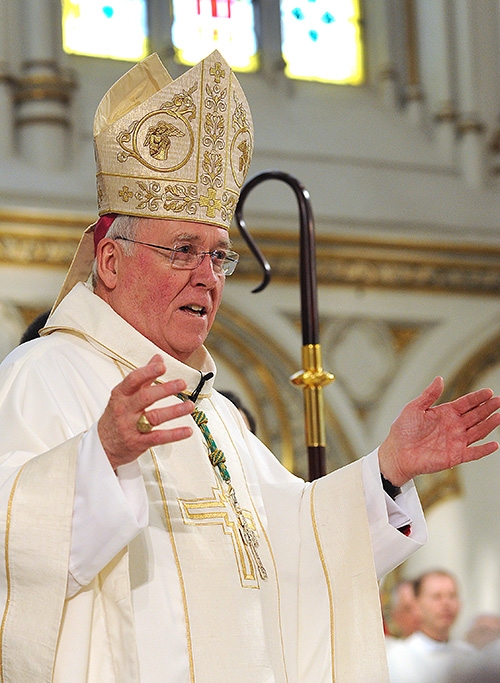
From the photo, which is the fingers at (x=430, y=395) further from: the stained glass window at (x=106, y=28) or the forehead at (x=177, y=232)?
the stained glass window at (x=106, y=28)

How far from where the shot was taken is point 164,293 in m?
3.22

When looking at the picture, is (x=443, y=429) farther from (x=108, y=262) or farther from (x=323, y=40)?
(x=323, y=40)

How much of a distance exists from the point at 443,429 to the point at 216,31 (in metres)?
6.36

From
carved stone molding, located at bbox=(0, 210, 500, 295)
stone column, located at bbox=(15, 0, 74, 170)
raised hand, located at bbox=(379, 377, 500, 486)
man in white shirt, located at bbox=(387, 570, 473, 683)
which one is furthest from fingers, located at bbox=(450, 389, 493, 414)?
stone column, located at bbox=(15, 0, 74, 170)

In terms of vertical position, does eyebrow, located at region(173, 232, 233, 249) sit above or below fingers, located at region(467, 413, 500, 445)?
above

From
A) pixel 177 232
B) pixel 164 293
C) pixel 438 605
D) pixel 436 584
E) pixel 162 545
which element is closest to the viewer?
pixel 162 545

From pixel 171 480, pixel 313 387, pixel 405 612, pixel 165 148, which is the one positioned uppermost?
pixel 165 148

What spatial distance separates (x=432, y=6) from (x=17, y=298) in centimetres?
382

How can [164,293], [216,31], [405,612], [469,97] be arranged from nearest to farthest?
[164,293]
[405,612]
[216,31]
[469,97]

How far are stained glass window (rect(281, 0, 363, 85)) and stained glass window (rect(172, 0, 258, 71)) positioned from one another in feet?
0.86

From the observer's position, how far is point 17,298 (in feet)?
25.3

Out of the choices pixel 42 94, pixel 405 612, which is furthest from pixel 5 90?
pixel 405 612

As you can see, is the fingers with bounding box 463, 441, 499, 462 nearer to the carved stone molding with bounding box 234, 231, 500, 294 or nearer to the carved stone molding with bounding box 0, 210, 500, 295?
the carved stone molding with bounding box 0, 210, 500, 295

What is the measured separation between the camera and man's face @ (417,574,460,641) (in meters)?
7.77
